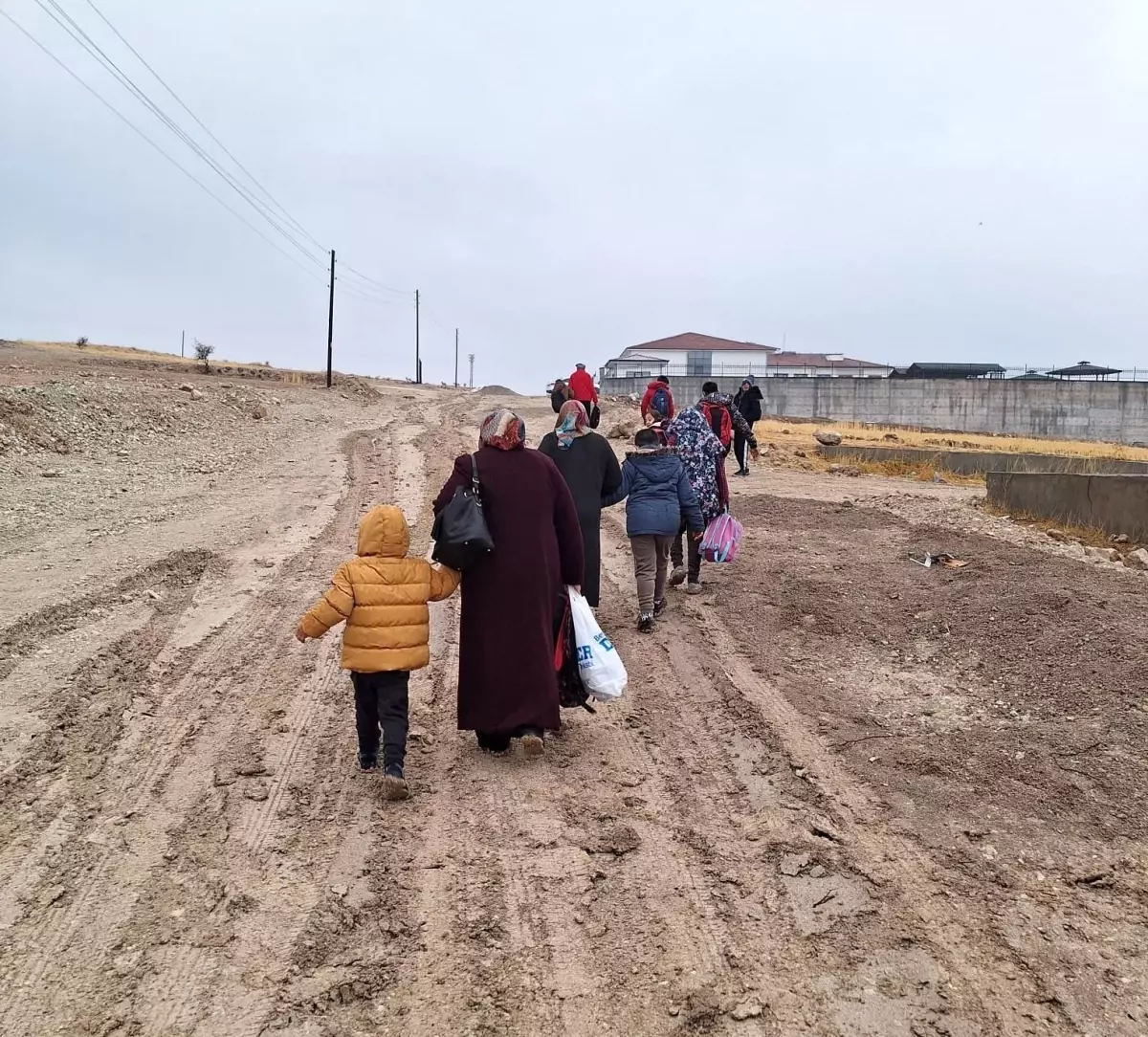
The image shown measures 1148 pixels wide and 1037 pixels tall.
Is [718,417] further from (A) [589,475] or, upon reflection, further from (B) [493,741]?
(B) [493,741]

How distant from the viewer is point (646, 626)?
8.02 m

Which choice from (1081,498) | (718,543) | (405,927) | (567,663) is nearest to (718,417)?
(718,543)

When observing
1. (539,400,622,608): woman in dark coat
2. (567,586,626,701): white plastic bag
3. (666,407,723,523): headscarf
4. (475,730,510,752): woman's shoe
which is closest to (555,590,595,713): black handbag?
(567,586,626,701): white plastic bag

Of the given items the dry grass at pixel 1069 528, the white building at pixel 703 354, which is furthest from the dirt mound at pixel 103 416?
the white building at pixel 703 354

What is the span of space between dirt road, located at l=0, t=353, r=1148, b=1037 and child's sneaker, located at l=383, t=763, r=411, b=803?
75 mm

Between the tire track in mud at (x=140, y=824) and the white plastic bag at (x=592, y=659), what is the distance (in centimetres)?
198

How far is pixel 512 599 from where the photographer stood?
5219mm

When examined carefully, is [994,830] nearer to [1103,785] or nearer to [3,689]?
[1103,785]

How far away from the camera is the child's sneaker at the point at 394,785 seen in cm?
478

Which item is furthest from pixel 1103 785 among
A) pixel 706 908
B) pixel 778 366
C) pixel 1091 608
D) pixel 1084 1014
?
pixel 778 366

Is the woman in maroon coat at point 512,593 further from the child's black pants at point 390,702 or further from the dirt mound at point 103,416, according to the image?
the dirt mound at point 103,416

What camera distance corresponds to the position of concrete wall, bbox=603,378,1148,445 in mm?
47625

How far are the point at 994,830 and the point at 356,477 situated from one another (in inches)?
479

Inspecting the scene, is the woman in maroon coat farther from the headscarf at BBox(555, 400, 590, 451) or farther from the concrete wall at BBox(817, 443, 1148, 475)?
the concrete wall at BBox(817, 443, 1148, 475)
